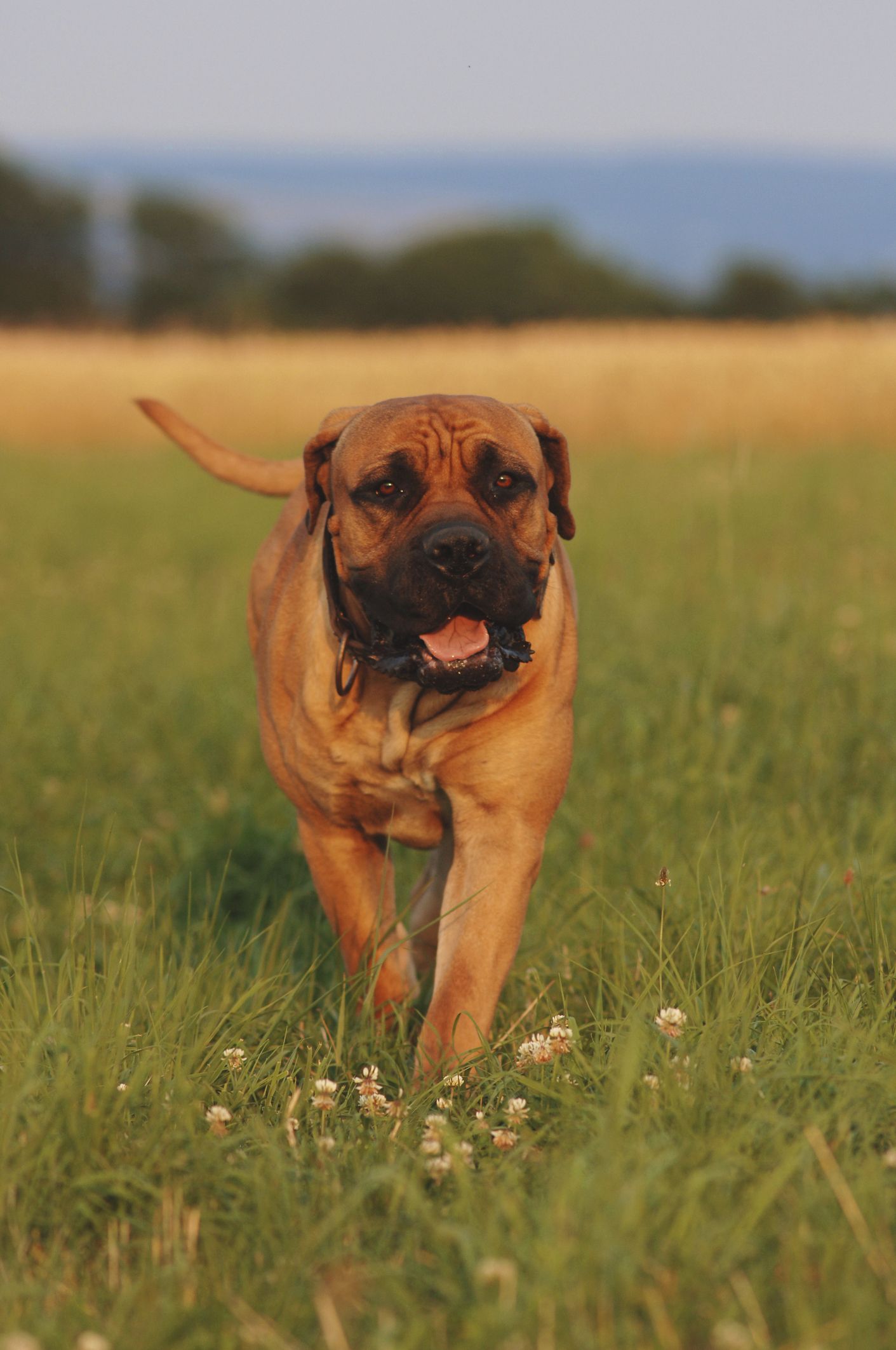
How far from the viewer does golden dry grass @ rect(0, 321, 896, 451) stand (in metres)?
17.0

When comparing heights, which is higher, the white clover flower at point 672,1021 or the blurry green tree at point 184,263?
the blurry green tree at point 184,263

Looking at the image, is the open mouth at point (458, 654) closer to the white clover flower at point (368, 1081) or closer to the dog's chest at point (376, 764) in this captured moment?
the dog's chest at point (376, 764)

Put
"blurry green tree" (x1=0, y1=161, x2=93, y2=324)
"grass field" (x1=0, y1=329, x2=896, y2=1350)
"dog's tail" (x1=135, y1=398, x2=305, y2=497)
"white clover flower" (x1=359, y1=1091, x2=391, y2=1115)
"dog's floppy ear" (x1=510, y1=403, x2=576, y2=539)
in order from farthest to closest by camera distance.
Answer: "blurry green tree" (x1=0, y1=161, x2=93, y2=324) → "dog's tail" (x1=135, y1=398, x2=305, y2=497) → "dog's floppy ear" (x1=510, y1=403, x2=576, y2=539) → "white clover flower" (x1=359, y1=1091, x2=391, y2=1115) → "grass field" (x1=0, y1=329, x2=896, y2=1350)

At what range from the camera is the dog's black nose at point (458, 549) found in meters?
2.71

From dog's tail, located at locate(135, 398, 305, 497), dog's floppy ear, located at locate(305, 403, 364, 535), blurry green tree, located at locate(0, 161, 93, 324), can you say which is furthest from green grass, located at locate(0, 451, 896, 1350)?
blurry green tree, located at locate(0, 161, 93, 324)

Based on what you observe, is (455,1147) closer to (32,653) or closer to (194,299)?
(32,653)

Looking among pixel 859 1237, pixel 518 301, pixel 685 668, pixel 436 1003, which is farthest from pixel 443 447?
pixel 518 301

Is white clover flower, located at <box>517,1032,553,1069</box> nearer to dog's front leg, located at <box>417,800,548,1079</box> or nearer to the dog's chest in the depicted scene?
dog's front leg, located at <box>417,800,548,1079</box>

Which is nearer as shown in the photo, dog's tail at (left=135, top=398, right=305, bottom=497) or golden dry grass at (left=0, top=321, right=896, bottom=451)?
dog's tail at (left=135, top=398, right=305, bottom=497)

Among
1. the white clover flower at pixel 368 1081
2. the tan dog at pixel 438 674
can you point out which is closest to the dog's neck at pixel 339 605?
the tan dog at pixel 438 674

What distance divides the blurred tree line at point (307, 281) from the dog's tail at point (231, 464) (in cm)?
5020

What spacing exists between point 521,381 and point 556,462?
1678 cm

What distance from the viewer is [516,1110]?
234 centimetres

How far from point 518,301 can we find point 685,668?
5591cm
